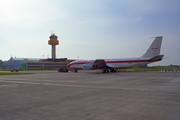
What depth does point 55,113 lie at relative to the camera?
6.09 meters

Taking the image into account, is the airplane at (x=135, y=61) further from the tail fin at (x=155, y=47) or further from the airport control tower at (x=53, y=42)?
the airport control tower at (x=53, y=42)

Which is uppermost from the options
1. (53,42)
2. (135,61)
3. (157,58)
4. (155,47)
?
(53,42)

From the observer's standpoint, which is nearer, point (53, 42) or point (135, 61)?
point (135, 61)

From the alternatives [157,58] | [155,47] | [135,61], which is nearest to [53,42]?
[135,61]

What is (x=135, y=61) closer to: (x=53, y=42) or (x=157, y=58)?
(x=157, y=58)

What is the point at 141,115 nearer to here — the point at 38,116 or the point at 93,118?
the point at 93,118

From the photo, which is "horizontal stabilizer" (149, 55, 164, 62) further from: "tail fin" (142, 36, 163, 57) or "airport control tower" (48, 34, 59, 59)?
"airport control tower" (48, 34, 59, 59)

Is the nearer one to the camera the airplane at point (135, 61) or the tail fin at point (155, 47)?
the airplane at point (135, 61)

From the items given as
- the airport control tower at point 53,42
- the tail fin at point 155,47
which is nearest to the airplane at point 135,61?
the tail fin at point 155,47

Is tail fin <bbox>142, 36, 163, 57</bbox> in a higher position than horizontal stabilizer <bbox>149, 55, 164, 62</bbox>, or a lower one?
higher

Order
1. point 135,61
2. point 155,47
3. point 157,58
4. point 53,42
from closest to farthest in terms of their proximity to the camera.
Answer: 1. point 157,58
2. point 155,47
3. point 135,61
4. point 53,42

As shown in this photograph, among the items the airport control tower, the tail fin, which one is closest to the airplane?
the tail fin

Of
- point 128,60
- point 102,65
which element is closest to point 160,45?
point 128,60

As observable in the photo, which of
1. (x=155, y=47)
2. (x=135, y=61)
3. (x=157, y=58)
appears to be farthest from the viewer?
(x=135, y=61)
